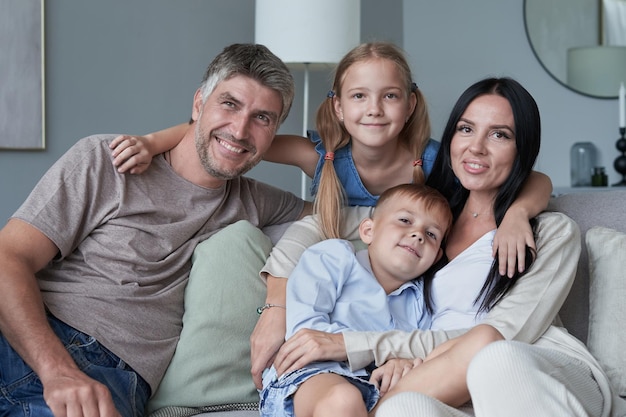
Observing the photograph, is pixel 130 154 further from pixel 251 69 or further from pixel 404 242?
pixel 404 242

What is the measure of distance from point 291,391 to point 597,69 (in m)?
3.99

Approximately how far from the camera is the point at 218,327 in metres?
2.21

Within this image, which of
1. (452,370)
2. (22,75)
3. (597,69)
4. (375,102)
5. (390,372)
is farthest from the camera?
(597,69)

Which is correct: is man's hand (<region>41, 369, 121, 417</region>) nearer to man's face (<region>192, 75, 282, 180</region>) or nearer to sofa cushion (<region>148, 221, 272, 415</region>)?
sofa cushion (<region>148, 221, 272, 415</region>)

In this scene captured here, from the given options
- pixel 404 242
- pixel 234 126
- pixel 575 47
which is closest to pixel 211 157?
pixel 234 126

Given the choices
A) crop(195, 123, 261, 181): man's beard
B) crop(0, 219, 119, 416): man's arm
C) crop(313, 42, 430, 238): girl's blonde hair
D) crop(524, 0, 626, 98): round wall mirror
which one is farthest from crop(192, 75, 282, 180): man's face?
crop(524, 0, 626, 98): round wall mirror

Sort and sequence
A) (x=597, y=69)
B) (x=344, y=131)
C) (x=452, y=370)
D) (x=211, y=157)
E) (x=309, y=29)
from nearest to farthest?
(x=452, y=370) → (x=211, y=157) → (x=344, y=131) → (x=309, y=29) → (x=597, y=69)

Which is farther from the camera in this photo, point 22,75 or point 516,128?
point 22,75

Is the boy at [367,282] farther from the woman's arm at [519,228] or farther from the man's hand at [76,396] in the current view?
the man's hand at [76,396]

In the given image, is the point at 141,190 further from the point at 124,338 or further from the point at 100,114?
the point at 100,114

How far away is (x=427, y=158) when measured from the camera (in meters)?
2.54

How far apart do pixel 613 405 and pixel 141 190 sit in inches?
48.3

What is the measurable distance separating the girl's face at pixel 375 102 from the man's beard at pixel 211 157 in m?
0.34

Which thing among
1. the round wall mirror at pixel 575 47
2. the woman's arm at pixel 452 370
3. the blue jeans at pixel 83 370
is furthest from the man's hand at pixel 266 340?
the round wall mirror at pixel 575 47
